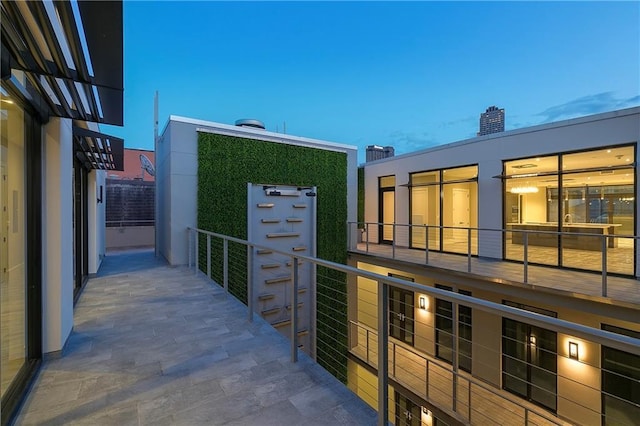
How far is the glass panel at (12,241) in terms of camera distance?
6.14ft

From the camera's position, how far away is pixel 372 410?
6.27 feet

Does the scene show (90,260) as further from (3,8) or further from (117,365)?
(3,8)

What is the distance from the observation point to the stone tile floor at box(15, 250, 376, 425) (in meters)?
1.88

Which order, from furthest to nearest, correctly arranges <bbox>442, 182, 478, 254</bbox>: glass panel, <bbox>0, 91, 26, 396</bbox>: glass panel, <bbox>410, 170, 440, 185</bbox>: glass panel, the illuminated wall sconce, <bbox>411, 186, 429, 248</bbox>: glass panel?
1. <bbox>411, 186, 429, 248</bbox>: glass panel
2. <bbox>410, 170, 440, 185</bbox>: glass panel
3. <bbox>442, 182, 478, 254</bbox>: glass panel
4. the illuminated wall sconce
5. <bbox>0, 91, 26, 396</bbox>: glass panel

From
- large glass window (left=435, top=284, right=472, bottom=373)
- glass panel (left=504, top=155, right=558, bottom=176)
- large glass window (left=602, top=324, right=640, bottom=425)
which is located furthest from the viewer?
glass panel (left=504, top=155, right=558, bottom=176)

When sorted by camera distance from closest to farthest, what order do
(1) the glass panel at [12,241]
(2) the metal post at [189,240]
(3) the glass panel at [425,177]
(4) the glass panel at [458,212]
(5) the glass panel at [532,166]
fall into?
(1) the glass panel at [12,241] < (5) the glass panel at [532,166] < (2) the metal post at [189,240] < (4) the glass panel at [458,212] < (3) the glass panel at [425,177]

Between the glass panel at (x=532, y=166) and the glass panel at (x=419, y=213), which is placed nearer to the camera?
the glass panel at (x=532, y=166)

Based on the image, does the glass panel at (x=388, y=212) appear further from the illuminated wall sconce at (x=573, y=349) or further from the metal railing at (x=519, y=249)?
the illuminated wall sconce at (x=573, y=349)

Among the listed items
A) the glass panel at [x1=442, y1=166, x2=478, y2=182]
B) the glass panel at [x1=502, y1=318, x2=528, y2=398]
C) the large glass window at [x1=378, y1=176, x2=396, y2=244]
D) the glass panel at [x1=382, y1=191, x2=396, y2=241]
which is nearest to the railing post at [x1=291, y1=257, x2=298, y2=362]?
the glass panel at [x1=502, y1=318, x2=528, y2=398]

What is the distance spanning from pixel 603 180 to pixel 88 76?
8308 mm

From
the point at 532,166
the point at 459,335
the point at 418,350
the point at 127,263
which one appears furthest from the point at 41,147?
the point at 532,166

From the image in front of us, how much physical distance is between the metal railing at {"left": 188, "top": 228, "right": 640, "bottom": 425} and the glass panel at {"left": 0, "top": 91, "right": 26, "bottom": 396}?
1.84m

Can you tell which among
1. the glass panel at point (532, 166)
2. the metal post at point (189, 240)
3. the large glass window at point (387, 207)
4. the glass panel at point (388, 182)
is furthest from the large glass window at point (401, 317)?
the metal post at point (189, 240)

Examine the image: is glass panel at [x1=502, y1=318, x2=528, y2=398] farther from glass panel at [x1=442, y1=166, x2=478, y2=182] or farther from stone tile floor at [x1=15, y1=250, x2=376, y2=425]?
stone tile floor at [x1=15, y1=250, x2=376, y2=425]
